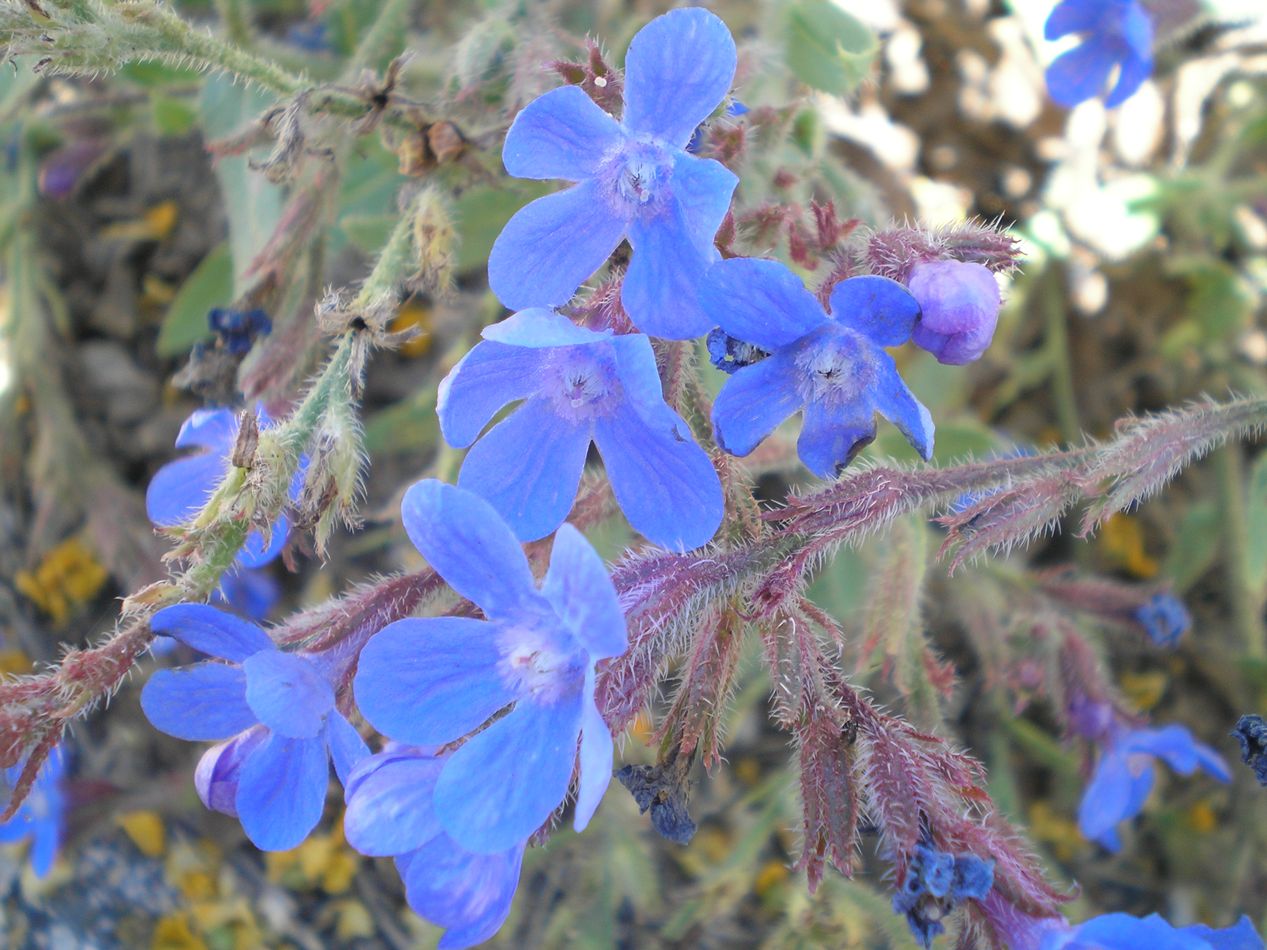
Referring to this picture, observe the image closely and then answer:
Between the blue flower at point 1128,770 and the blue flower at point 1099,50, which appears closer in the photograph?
the blue flower at point 1099,50

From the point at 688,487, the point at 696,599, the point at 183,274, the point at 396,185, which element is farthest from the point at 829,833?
the point at 183,274

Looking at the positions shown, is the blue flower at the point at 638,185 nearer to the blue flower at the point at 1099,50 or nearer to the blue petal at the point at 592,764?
the blue petal at the point at 592,764

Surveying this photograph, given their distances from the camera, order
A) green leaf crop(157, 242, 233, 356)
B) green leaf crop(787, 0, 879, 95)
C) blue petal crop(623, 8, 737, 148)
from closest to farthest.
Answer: blue petal crop(623, 8, 737, 148)
green leaf crop(787, 0, 879, 95)
green leaf crop(157, 242, 233, 356)

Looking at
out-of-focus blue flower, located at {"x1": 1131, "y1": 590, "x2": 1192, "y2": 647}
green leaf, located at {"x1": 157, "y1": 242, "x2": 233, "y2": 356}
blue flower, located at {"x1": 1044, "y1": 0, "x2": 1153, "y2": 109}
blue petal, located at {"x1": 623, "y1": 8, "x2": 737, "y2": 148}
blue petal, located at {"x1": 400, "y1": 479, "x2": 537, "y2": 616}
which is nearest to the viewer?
blue petal, located at {"x1": 400, "y1": 479, "x2": 537, "y2": 616}

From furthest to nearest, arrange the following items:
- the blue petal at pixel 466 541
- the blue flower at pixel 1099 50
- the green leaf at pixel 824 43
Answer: the green leaf at pixel 824 43
the blue flower at pixel 1099 50
the blue petal at pixel 466 541

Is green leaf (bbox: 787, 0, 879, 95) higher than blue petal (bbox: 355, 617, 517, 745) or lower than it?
higher

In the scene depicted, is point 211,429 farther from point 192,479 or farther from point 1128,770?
point 1128,770

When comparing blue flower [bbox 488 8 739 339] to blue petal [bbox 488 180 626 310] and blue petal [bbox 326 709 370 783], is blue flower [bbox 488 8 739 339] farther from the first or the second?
blue petal [bbox 326 709 370 783]

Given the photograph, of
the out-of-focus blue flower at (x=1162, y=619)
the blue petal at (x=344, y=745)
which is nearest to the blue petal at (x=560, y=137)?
the blue petal at (x=344, y=745)

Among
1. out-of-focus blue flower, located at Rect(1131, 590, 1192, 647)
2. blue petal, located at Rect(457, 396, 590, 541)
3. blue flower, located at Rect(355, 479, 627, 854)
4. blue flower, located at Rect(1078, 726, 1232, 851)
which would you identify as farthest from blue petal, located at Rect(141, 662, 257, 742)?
out-of-focus blue flower, located at Rect(1131, 590, 1192, 647)
